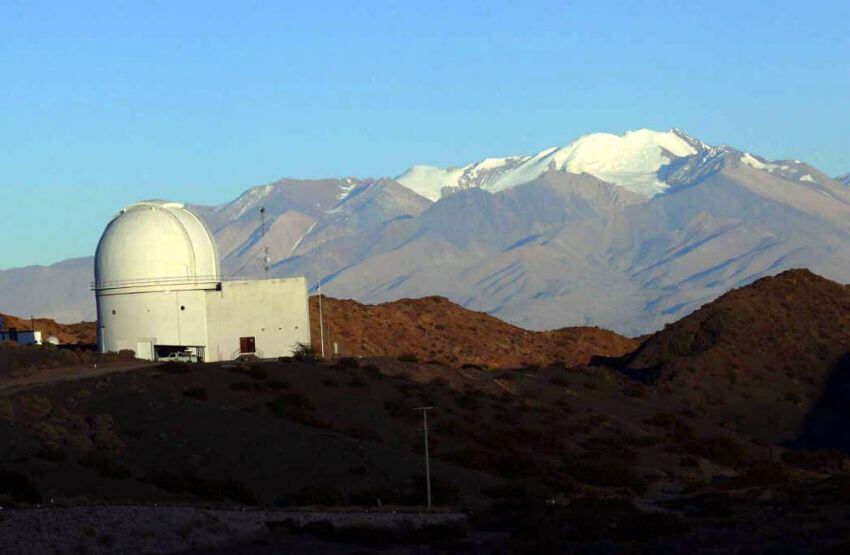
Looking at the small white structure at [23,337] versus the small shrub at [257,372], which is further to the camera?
the small white structure at [23,337]

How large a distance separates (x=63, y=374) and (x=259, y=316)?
1230 centimetres

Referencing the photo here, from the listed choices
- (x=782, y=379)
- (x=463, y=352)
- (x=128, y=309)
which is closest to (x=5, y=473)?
(x=128, y=309)

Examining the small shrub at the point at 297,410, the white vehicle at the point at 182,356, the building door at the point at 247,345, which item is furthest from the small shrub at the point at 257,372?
the building door at the point at 247,345

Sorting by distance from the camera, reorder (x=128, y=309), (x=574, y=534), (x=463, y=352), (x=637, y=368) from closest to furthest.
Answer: (x=574, y=534)
(x=128, y=309)
(x=637, y=368)
(x=463, y=352)

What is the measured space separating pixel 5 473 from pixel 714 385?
4865cm

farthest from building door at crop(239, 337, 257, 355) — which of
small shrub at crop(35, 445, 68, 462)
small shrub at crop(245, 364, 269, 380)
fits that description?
small shrub at crop(35, 445, 68, 462)

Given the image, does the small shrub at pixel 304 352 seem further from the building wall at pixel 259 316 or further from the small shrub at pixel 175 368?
the small shrub at pixel 175 368

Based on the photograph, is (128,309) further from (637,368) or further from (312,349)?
(637,368)

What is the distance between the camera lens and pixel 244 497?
153 feet

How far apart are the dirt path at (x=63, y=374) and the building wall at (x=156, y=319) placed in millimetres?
4157

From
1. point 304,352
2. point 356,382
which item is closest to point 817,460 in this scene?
point 356,382

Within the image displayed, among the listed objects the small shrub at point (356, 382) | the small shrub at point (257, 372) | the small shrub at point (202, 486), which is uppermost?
the small shrub at point (257, 372)

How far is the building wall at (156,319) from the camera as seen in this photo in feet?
230

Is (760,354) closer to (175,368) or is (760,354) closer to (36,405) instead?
(175,368)
